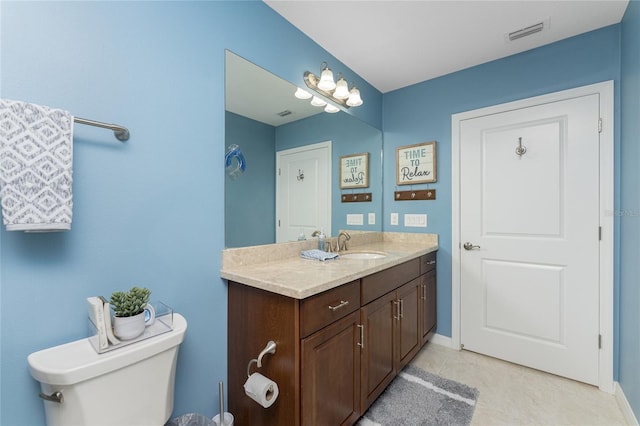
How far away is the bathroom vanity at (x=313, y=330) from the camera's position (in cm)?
112

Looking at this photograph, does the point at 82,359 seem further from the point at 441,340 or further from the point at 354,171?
the point at 441,340

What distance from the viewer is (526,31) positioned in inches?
72.3

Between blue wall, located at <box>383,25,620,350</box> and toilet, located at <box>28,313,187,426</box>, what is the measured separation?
215cm

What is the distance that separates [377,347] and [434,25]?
6.73ft

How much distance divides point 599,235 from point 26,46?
2989mm

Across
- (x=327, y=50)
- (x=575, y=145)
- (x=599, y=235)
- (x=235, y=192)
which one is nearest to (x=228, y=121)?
(x=235, y=192)

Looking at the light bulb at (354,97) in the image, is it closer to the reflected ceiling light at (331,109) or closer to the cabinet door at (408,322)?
the reflected ceiling light at (331,109)

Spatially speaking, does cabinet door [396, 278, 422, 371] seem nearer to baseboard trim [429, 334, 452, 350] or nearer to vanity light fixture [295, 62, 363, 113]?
baseboard trim [429, 334, 452, 350]

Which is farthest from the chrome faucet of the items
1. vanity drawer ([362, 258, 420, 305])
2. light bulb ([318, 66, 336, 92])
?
light bulb ([318, 66, 336, 92])

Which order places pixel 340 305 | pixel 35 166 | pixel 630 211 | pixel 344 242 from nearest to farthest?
Answer: 1. pixel 35 166
2. pixel 340 305
3. pixel 630 211
4. pixel 344 242

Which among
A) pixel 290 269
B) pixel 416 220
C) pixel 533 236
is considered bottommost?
pixel 290 269

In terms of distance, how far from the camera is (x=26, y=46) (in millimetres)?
854

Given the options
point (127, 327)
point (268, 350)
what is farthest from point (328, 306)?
point (127, 327)

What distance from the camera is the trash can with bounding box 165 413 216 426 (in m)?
1.15
